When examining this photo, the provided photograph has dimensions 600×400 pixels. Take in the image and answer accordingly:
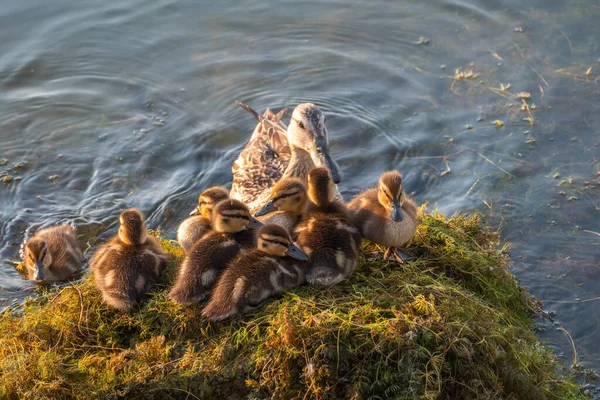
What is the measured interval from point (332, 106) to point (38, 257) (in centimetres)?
400

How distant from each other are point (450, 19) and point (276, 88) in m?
2.47

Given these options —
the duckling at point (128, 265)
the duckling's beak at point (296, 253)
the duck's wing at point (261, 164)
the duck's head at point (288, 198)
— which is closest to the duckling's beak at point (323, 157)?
the duck's wing at point (261, 164)

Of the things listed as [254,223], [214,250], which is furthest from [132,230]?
[254,223]

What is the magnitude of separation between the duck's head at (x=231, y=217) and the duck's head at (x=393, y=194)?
85cm

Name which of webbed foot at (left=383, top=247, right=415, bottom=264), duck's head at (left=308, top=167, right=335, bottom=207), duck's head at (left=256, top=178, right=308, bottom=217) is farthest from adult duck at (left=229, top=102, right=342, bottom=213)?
webbed foot at (left=383, top=247, right=415, bottom=264)

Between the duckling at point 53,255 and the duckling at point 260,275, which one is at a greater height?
the duckling at point 260,275

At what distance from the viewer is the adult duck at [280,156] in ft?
21.6

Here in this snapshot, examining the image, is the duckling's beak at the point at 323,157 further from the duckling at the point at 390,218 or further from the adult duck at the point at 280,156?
the duckling at the point at 390,218

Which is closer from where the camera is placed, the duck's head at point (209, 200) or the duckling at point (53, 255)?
the duck's head at point (209, 200)

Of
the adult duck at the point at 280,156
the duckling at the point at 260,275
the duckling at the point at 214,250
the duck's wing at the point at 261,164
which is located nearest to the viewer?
the duckling at the point at 260,275

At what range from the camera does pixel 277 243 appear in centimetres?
483

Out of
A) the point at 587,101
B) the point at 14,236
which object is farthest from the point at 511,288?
the point at 14,236

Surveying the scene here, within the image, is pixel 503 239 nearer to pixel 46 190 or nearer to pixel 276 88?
pixel 276 88

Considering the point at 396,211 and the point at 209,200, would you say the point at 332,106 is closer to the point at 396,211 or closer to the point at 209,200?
the point at 209,200
